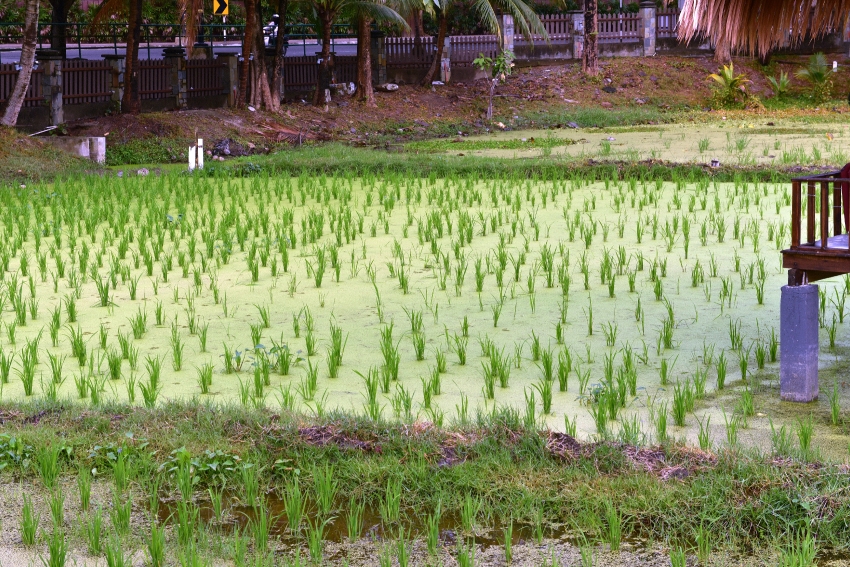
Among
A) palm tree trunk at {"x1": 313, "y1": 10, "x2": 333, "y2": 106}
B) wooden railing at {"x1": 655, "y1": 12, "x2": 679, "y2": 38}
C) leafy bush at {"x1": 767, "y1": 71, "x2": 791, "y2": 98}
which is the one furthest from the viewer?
wooden railing at {"x1": 655, "y1": 12, "x2": 679, "y2": 38}

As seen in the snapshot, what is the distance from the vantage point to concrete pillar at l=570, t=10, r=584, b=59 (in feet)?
93.1

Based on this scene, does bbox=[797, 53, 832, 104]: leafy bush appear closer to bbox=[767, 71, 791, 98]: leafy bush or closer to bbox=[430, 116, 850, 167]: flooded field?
bbox=[767, 71, 791, 98]: leafy bush

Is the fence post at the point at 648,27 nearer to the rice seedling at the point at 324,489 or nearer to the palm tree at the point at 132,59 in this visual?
the palm tree at the point at 132,59

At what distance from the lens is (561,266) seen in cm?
712

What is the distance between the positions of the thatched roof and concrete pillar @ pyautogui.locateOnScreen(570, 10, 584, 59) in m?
22.8

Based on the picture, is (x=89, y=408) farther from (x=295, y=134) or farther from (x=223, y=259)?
(x=295, y=134)

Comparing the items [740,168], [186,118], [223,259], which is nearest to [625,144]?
[740,168]

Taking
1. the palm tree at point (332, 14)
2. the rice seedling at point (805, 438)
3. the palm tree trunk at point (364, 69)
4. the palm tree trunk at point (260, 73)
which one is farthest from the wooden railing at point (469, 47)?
the rice seedling at point (805, 438)

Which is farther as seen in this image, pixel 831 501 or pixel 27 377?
pixel 27 377

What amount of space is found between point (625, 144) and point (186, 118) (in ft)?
23.9

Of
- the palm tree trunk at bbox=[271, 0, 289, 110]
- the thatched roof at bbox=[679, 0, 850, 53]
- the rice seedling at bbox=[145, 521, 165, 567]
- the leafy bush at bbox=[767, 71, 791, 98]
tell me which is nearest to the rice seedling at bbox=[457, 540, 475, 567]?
the rice seedling at bbox=[145, 521, 165, 567]

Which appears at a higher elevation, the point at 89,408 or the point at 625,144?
the point at 625,144

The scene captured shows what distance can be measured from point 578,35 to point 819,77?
6456 mm

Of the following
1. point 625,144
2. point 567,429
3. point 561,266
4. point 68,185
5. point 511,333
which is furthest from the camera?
point 625,144
